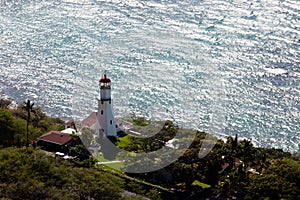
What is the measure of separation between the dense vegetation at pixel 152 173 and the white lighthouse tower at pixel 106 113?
1.36m

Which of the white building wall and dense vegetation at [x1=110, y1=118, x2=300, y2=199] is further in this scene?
the white building wall

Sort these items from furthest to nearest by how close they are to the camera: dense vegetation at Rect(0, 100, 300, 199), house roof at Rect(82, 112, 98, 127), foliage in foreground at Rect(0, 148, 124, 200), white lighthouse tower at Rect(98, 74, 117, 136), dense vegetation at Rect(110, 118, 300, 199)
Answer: house roof at Rect(82, 112, 98, 127)
white lighthouse tower at Rect(98, 74, 117, 136)
dense vegetation at Rect(110, 118, 300, 199)
dense vegetation at Rect(0, 100, 300, 199)
foliage in foreground at Rect(0, 148, 124, 200)

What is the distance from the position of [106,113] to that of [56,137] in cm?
503

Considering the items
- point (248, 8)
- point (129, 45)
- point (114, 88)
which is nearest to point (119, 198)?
point (114, 88)

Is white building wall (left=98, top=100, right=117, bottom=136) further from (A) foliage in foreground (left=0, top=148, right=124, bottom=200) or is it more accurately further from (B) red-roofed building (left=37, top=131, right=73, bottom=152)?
(A) foliage in foreground (left=0, top=148, right=124, bottom=200)

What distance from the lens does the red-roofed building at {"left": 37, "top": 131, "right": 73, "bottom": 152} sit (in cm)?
4291

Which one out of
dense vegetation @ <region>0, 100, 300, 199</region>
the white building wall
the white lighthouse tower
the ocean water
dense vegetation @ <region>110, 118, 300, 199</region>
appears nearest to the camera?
Result: dense vegetation @ <region>0, 100, 300, 199</region>

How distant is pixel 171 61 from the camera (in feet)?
211

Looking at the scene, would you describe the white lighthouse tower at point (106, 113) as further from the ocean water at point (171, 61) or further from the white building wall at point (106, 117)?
the ocean water at point (171, 61)

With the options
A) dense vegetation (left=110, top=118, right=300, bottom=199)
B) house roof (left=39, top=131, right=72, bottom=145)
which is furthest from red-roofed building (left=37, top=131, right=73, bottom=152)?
dense vegetation (left=110, top=118, right=300, bottom=199)

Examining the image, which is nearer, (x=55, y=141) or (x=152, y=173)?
(x=152, y=173)

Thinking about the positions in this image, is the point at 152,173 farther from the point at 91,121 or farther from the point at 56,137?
the point at 91,121

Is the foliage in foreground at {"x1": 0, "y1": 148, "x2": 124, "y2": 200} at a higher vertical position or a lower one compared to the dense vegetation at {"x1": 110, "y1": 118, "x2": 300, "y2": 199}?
higher

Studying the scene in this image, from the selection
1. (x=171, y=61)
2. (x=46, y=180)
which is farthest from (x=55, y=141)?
(x=171, y=61)
